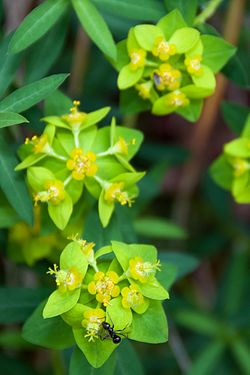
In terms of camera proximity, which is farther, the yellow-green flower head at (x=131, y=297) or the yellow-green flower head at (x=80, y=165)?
the yellow-green flower head at (x=80, y=165)

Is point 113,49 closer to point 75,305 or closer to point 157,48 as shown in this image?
point 157,48

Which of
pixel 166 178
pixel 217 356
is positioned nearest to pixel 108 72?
pixel 166 178

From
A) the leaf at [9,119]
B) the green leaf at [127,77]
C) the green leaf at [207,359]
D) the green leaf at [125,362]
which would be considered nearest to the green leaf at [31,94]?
the leaf at [9,119]

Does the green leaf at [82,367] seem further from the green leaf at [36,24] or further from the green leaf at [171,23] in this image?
the green leaf at [171,23]

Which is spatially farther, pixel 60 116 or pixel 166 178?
pixel 166 178

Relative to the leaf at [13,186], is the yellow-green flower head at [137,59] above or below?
above

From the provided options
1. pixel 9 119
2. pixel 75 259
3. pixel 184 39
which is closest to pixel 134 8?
pixel 184 39

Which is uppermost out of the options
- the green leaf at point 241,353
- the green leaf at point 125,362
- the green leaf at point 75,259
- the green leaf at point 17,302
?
the green leaf at point 75,259
